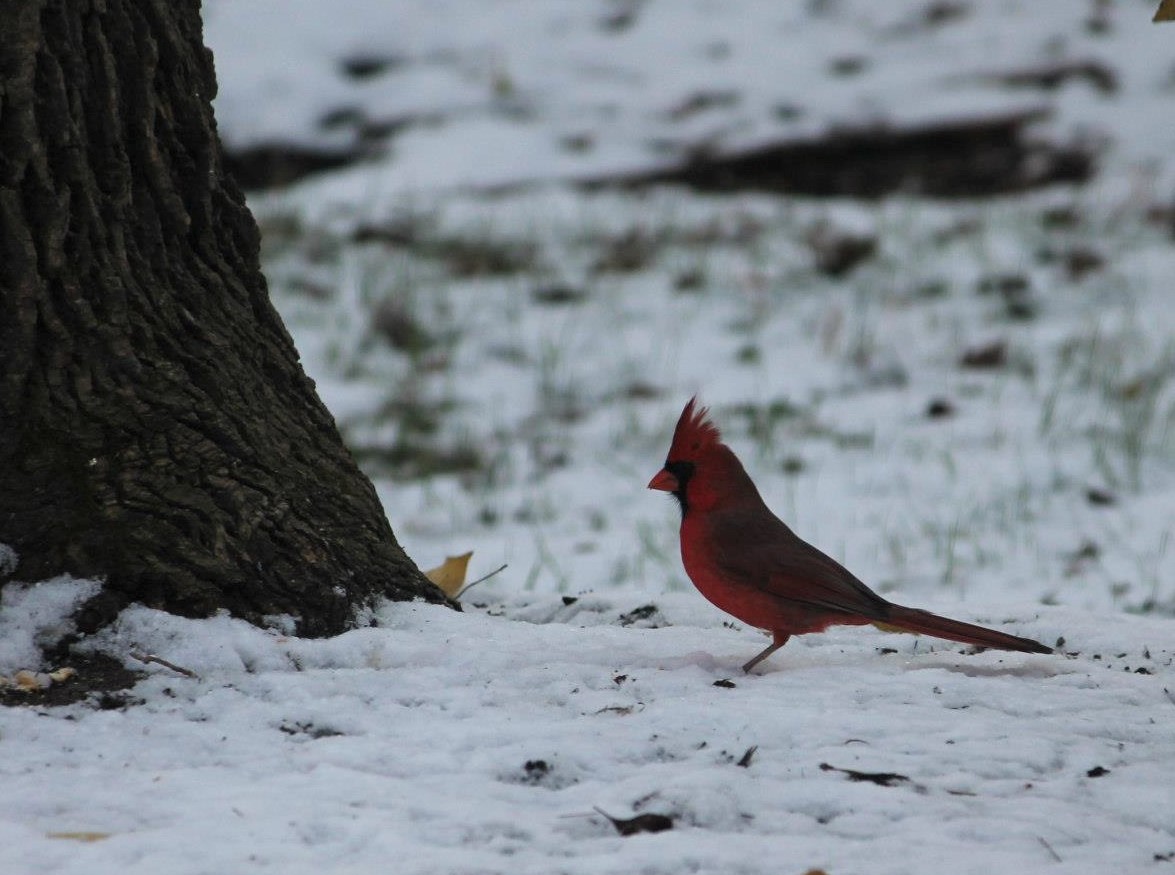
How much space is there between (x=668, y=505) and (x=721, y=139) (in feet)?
12.3

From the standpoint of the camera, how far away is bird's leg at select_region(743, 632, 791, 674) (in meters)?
2.92

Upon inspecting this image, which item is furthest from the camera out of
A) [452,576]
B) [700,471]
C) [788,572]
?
[452,576]

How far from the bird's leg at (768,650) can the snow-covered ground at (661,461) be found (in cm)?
6

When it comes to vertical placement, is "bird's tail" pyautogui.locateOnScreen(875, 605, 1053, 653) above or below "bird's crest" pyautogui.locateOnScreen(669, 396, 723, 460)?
below

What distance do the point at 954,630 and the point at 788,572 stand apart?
363 mm

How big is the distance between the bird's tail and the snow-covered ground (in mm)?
77

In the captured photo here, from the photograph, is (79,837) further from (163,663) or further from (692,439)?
(692,439)

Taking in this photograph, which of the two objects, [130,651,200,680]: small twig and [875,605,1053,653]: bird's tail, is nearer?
[130,651,200,680]: small twig

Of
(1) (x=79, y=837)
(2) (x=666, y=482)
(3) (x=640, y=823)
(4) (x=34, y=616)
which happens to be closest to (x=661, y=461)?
(2) (x=666, y=482)

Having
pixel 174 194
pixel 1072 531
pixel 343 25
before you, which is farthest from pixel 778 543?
pixel 343 25

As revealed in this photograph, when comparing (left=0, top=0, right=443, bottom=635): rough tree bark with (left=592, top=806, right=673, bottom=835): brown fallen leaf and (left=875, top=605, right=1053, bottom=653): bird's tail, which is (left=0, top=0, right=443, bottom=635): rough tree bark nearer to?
(left=592, top=806, right=673, bottom=835): brown fallen leaf

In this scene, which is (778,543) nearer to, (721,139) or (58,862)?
(58,862)

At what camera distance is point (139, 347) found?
8.57ft

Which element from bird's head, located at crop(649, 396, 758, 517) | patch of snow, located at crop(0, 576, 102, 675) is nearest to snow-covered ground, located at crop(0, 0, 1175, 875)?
patch of snow, located at crop(0, 576, 102, 675)
